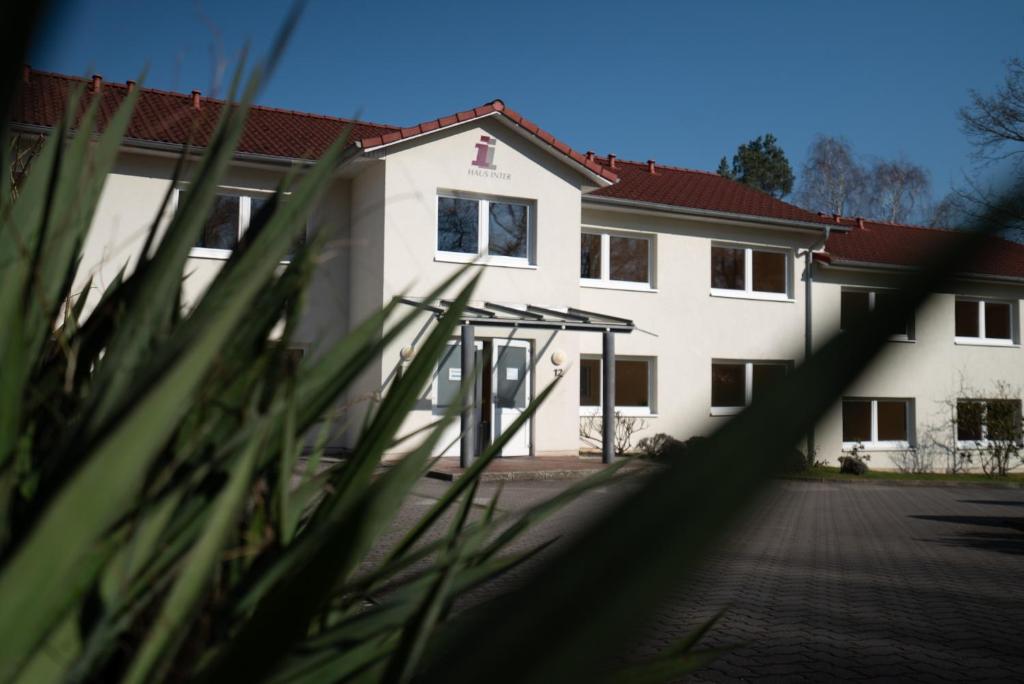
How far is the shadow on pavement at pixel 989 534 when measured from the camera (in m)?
10.9

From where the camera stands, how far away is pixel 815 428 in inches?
12.8

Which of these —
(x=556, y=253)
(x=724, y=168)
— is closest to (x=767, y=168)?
(x=724, y=168)

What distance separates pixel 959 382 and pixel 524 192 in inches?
563

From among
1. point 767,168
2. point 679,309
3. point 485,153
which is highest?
point 767,168

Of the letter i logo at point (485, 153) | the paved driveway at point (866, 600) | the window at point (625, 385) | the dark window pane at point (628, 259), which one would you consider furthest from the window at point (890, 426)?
the letter i logo at point (485, 153)

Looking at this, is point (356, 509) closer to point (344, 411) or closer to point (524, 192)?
point (344, 411)

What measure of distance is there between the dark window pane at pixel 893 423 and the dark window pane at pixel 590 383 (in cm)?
794

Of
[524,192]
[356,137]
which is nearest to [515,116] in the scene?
[524,192]

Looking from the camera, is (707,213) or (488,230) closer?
(488,230)

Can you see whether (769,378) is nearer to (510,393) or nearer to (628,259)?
(510,393)

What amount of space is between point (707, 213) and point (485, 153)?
5718 millimetres

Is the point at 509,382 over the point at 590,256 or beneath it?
beneath

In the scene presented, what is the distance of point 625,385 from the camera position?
2128 cm

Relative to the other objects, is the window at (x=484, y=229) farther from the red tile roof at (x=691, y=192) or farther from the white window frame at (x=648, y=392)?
the white window frame at (x=648, y=392)
